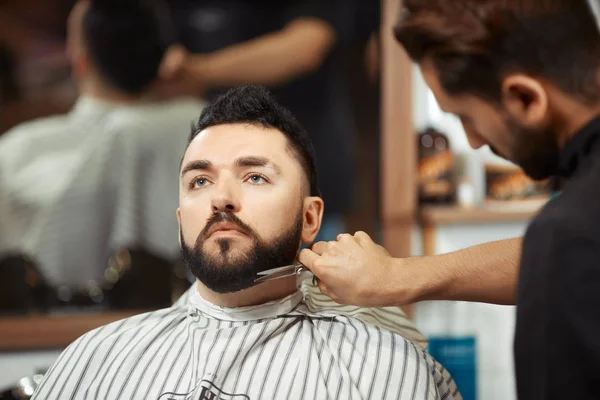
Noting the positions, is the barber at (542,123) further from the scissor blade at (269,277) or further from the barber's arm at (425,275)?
the scissor blade at (269,277)

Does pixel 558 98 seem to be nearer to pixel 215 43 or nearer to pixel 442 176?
Answer: pixel 442 176

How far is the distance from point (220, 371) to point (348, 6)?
176cm

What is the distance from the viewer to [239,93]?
4.52 ft

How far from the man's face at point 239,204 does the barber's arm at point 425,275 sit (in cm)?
14

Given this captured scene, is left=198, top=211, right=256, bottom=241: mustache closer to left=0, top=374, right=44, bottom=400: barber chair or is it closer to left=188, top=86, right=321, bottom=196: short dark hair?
left=188, top=86, right=321, bottom=196: short dark hair

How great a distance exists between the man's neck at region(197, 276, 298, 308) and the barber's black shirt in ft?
2.01

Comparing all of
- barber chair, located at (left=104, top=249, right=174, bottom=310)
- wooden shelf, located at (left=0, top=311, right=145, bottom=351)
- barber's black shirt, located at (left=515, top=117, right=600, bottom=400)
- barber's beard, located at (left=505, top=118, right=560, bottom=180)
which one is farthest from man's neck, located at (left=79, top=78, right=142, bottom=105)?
barber's black shirt, located at (left=515, top=117, right=600, bottom=400)

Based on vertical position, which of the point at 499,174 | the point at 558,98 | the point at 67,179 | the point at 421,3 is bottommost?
the point at 499,174

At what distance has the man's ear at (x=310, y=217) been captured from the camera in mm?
1376

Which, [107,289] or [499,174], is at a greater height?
[499,174]

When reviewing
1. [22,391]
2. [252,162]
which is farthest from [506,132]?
[22,391]

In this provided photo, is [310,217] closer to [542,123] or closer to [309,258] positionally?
[309,258]

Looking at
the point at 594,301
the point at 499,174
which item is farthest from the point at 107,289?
the point at 594,301

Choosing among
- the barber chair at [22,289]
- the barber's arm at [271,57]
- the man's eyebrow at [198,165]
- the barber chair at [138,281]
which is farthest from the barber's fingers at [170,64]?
the man's eyebrow at [198,165]
